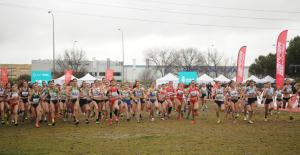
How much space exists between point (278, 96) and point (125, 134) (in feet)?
36.7

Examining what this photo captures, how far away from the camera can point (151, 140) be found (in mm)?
12219

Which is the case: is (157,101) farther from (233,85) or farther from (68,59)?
(68,59)

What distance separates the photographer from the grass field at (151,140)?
33.7ft

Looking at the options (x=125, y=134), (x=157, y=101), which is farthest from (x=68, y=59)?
(x=125, y=134)

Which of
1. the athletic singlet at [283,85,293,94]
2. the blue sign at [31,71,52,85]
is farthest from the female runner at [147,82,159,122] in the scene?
the blue sign at [31,71,52,85]

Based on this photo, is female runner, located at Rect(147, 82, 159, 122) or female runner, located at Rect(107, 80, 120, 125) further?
female runner, located at Rect(147, 82, 159, 122)

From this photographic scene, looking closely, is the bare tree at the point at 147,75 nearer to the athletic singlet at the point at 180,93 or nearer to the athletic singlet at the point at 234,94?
the athletic singlet at the point at 180,93

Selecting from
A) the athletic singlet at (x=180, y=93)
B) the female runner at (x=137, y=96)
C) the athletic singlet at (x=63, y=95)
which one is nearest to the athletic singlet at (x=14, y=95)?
the athletic singlet at (x=63, y=95)

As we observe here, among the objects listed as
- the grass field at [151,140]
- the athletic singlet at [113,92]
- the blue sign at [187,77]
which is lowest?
the grass field at [151,140]

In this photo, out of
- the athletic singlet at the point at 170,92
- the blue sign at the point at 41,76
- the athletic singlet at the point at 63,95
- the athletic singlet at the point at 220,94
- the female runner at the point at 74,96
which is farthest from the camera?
the blue sign at the point at 41,76

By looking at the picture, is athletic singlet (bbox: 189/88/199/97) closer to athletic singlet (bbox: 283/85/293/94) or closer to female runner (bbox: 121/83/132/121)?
female runner (bbox: 121/83/132/121)

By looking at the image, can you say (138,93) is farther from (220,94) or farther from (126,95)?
(220,94)

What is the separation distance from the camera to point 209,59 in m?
98.1

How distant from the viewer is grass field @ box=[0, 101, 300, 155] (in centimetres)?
1028
